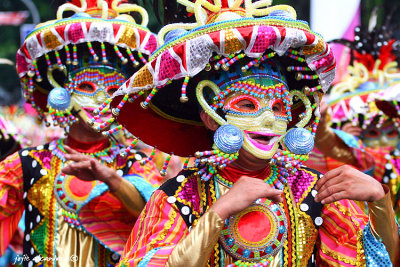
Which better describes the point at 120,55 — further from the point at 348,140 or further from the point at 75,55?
the point at 348,140

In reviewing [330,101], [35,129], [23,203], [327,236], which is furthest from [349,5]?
[327,236]

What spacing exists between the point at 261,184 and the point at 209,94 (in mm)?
589

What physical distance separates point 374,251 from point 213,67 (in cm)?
109

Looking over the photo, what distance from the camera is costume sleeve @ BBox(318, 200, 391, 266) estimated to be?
295 centimetres

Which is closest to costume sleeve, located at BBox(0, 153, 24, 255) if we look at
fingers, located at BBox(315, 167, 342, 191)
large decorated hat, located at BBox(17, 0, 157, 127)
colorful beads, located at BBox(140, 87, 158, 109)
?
large decorated hat, located at BBox(17, 0, 157, 127)

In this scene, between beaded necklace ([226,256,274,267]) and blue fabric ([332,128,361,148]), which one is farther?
blue fabric ([332,128,361,148])

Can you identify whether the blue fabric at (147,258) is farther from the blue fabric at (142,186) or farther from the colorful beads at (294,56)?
the blue fabric at (142,186)

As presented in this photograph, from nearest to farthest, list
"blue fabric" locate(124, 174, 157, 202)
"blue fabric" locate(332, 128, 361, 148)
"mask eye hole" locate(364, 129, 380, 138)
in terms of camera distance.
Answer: "blue fabric" locate(124, 174, 157, 202) < "blue fabric" locate(332, 128, 361, 148) < "mask eye hole" locate(364, 129, 380, 138)

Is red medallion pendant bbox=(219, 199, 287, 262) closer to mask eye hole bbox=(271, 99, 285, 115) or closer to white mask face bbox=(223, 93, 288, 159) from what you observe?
white mask face bbox=(223, 93, 288, 159)

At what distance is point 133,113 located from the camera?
3391 millimetres

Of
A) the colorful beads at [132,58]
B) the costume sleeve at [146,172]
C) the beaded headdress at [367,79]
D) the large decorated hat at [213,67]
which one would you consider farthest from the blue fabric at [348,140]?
the large decorated hat at [213,67]

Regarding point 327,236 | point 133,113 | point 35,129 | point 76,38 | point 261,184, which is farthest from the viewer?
point 35,129

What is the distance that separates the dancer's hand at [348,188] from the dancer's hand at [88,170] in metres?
1.47

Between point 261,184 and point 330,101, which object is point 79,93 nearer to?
point 261,184
